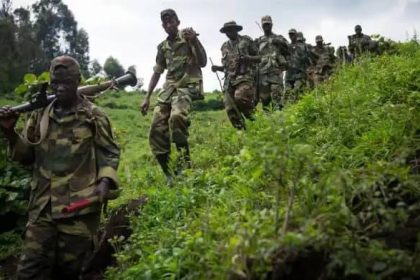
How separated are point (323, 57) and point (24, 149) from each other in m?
12.1

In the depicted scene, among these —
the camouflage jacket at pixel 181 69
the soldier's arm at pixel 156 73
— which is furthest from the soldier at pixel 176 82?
the soldier's arm at pixel 156 73

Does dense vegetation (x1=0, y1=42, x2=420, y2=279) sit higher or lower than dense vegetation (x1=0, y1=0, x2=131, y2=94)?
lower

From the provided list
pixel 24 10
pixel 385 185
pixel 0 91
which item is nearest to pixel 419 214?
pixel 385 185

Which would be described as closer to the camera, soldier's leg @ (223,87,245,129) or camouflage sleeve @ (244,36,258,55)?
soldier's leg @ (223,87,245,129)

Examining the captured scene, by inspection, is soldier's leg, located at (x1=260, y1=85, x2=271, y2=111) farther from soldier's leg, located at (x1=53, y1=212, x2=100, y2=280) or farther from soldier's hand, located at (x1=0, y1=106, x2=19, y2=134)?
soldier's hand, located at (x1=0, y1=106, x2=19, y2=134)

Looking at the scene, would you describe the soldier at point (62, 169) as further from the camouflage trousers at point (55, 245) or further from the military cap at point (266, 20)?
the military cap at point (266, 20)

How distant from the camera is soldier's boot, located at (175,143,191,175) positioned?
6.62 meters

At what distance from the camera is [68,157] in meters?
4.70

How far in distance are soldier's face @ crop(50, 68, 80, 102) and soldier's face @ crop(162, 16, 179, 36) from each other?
256cm

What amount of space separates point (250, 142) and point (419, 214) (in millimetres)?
1039

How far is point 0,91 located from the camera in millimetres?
28266

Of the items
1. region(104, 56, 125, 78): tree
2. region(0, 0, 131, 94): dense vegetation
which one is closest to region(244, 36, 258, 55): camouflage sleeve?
region(0, 0, 131, 94): dense vegetation

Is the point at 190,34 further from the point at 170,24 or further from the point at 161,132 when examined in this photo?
the point at 161,132

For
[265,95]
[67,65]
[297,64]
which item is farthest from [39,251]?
[297,64]
